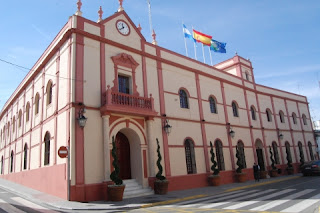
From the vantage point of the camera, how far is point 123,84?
615 inches

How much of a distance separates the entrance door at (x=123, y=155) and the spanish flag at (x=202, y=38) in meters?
12.3

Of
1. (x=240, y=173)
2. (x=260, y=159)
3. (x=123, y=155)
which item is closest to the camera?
(x=123, y=155)

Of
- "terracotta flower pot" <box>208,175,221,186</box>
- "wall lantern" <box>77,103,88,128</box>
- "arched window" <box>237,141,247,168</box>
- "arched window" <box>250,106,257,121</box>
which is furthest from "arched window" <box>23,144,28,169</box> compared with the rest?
"arched window" <box>250,106,257,121</box>

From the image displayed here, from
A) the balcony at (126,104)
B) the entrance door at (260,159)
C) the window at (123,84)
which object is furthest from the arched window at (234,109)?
the window at (123,84)

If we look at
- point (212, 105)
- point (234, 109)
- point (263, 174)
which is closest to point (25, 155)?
point (212, 105)

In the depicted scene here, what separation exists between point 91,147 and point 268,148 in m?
19.0

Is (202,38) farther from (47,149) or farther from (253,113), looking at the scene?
(47,149)

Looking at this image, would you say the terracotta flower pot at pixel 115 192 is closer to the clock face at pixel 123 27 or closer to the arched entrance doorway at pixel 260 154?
the clock face at pixel 123 27

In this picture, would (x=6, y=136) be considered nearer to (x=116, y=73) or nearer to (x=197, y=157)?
(x=116, y=73)

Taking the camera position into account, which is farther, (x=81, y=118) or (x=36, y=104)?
(x=36, y=104)

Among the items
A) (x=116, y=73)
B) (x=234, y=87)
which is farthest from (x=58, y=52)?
(x=234, y=87)

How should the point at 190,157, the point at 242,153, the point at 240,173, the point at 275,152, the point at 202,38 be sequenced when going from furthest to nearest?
1. the point at 275,152
2. the point at 202,38
3. the point at 242,153
4. the point at 240,173
5. the point at 190,157

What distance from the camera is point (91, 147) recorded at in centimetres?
1266

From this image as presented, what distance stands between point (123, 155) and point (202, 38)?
13692 millimetres
